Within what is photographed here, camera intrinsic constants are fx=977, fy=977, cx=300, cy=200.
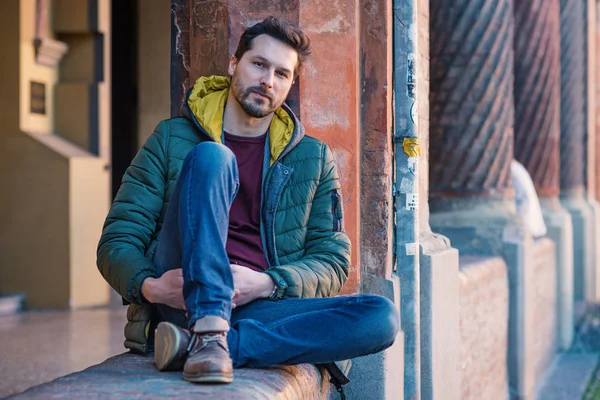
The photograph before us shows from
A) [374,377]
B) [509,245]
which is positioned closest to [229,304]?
[374,377]

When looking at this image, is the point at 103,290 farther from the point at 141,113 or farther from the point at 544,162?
the point at 544,162

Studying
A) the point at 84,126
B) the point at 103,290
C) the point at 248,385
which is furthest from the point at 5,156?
the point at 248,385

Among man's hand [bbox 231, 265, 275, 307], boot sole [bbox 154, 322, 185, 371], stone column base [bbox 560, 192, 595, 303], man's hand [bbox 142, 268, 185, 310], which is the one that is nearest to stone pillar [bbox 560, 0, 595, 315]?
stone column base [bbox 560, 192, 595, 303]

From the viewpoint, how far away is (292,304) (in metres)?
3.21

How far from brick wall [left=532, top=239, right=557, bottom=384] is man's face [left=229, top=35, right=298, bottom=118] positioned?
4.83 meters

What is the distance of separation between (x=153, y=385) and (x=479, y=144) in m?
Answer: 5.05

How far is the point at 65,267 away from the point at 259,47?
564cm

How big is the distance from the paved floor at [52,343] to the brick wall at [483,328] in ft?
7.14

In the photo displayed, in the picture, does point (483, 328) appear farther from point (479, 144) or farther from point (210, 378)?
point (210, 378)

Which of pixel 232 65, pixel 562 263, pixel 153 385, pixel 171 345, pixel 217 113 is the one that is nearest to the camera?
pixel 153 385

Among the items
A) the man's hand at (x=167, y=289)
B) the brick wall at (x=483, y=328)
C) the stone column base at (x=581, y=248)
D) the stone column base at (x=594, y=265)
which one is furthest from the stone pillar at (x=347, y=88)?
the stone column base at (x=594, y=265)

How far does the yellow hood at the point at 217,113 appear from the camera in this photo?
3.45m

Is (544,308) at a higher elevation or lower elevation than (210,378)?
lower

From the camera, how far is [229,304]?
2859 millimetres
